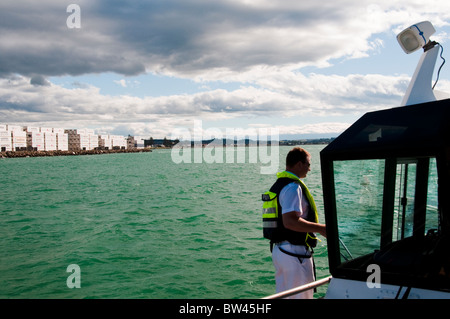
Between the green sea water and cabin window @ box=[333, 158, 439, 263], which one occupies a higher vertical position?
cabin window @ box=[333, 158, 439, 263]

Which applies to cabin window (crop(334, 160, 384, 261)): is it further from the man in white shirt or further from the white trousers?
the white trousers

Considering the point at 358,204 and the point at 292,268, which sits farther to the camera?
the point at 292,268

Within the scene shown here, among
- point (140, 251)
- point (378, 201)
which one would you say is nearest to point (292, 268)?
point (378, 201)

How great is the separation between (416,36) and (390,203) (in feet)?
5.77

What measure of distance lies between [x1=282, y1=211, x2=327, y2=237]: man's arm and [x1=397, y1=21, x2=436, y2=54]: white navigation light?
6.83 ft

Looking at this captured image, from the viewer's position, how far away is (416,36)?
3.99m

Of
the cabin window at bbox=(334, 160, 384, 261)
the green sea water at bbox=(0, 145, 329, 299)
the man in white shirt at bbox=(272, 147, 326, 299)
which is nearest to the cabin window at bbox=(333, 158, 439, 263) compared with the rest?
the cabin window at bbox=(334, 160, 384, 261)

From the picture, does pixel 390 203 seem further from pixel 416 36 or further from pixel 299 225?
pixel 416 36

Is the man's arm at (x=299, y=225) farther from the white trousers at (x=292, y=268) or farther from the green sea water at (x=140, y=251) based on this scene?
the green sea water at (x=140, y=251)

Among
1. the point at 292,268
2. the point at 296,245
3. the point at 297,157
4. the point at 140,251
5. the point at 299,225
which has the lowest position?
the point at 140,251

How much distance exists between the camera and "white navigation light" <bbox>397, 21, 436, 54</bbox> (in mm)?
3961
